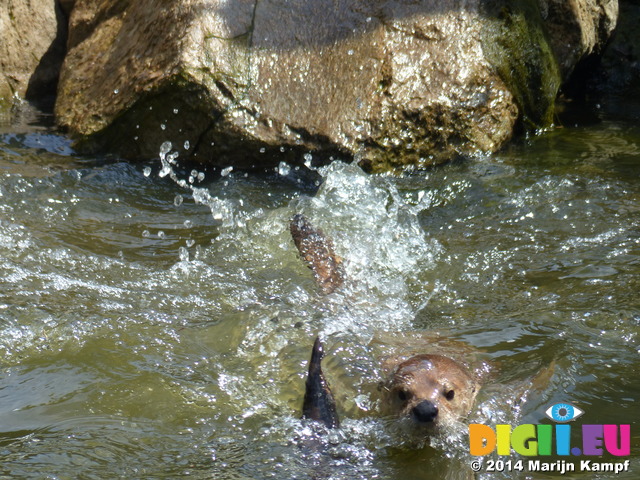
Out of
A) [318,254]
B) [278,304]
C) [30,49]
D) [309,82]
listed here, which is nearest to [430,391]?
[278,304]

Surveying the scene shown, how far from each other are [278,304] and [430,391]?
1017 millimetres

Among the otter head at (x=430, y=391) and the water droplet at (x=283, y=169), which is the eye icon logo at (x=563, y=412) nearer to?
the otter head at (x=430, y=391)

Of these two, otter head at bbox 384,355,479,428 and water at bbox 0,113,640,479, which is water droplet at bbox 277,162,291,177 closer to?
water at bbox 0,113,640,479

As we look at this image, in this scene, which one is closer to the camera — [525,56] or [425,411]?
[425,411]

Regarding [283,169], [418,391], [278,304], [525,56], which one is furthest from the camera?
[525,56]

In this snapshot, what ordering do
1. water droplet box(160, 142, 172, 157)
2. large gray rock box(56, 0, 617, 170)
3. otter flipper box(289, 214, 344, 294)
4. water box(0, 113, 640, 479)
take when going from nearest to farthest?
water box(0, 113, 640, 479)
otter flipper box(289, 214, 344, 294)
large gray rock box(56, 0, 617, 170)
water droplet box(160, 142, 172, 157)

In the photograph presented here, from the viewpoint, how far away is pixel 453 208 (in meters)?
4.62

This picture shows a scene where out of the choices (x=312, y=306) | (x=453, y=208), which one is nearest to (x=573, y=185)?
(x=453, y=208)

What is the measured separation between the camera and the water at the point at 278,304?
2.50m

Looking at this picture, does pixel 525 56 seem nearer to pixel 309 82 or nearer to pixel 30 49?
pixel 309 82

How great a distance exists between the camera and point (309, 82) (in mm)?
5129

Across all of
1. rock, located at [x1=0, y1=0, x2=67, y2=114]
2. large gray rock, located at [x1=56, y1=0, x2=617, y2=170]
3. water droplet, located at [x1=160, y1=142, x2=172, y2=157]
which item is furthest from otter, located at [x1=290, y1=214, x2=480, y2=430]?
rock, located at [x1=0, y1=0, x2=67, y2=114]

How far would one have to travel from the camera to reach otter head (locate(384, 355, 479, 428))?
257 cm

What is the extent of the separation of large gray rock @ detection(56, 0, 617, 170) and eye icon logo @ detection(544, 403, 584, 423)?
102 inches
